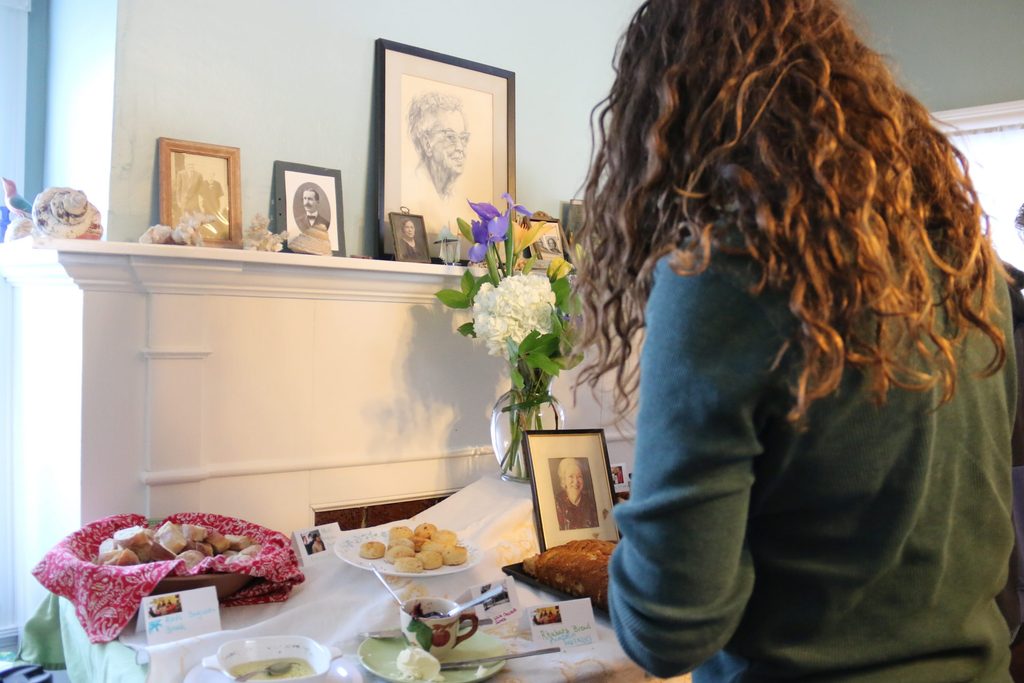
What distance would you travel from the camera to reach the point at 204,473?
1.56 metres

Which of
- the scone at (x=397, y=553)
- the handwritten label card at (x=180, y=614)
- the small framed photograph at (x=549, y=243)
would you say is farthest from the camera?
the small framed photograph at (x=549, y=243)

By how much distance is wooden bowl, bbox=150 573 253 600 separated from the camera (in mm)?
1179

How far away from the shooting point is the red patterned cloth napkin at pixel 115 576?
3.80 ft

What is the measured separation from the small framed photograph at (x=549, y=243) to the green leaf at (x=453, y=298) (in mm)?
382

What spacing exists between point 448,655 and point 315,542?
530mm

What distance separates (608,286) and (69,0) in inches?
69.6

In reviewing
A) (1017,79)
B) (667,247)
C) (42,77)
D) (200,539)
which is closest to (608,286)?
(667,247)

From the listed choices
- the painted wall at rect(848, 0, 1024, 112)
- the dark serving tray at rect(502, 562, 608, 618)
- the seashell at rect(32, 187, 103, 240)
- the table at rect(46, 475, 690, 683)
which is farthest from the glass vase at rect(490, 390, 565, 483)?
the painted wall at rect(848, 0, 1024, 112)

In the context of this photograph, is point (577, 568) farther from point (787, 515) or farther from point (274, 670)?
point (787, 515)

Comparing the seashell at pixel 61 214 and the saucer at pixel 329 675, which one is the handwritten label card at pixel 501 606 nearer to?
the saucer at pixel 329 675

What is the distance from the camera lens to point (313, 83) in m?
1.86

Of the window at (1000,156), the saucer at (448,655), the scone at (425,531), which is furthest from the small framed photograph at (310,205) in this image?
the window at (1000,156)

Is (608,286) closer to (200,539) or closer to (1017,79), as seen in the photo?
(200,539)

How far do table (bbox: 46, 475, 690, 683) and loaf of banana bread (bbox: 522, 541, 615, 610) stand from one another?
0.04 m
